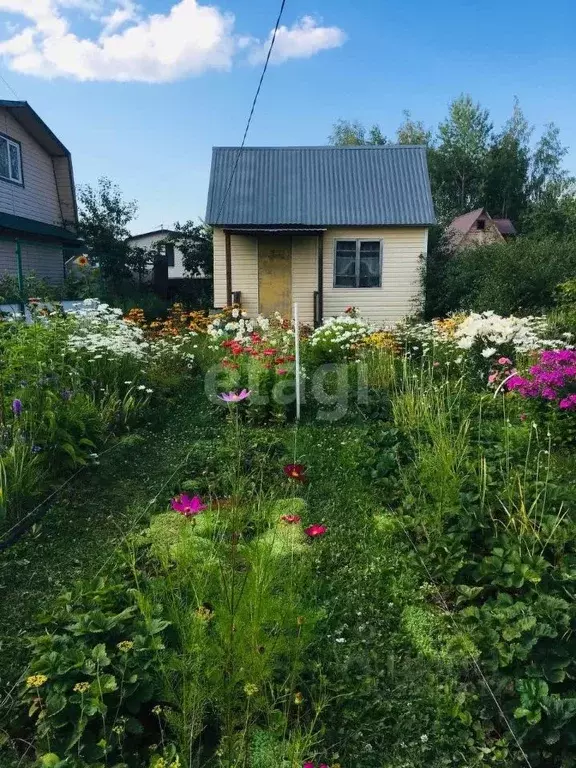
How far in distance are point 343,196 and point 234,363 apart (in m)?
9.51

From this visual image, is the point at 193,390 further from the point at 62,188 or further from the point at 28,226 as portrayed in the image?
the point at 62,188

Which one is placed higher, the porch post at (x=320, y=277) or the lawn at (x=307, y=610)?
the porch post at (x=320, y=277)

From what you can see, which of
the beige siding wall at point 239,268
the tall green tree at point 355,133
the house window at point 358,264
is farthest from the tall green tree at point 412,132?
the beige siding wall at point 239,268

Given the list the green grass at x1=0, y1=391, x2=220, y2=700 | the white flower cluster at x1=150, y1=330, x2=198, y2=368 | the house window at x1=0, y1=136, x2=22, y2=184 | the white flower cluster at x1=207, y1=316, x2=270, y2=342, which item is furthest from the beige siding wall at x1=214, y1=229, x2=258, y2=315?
the green grass at x1=0, y1=391, x2=220, y2=700

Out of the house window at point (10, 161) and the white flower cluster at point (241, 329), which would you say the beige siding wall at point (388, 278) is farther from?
the house window at point (10, 161)

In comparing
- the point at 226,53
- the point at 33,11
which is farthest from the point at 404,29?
the point at 33,11

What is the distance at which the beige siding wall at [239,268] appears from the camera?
14781mm

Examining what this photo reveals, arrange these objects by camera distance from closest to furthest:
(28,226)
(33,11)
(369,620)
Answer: (369,620)
(33,11)
(28,226)

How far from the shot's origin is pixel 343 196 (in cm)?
1478

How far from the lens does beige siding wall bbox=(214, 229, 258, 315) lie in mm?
14781

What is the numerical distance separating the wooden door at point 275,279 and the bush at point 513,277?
3884mm

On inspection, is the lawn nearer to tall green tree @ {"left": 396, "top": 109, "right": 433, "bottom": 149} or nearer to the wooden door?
the wooden door

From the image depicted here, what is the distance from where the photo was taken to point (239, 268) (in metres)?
14.9

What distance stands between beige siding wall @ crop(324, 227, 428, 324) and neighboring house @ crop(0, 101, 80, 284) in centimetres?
705
